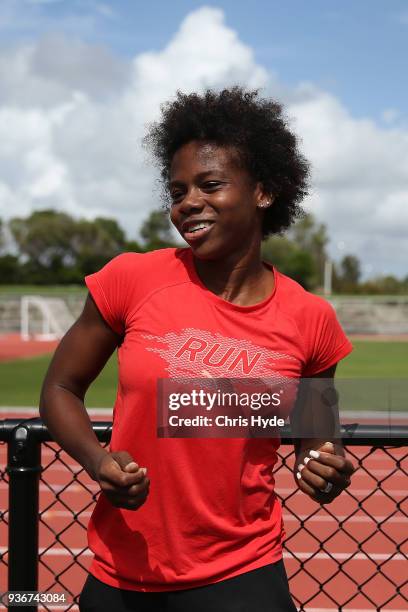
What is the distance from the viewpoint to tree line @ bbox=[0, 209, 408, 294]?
243 ft

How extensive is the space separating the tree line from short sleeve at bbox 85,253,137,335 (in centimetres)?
6564

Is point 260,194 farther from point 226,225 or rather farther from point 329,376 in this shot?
point 329,376

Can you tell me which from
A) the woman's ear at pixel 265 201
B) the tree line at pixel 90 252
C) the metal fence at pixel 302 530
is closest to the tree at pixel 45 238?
the tree line at pixel 90 252

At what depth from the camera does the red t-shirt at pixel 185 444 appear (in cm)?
197

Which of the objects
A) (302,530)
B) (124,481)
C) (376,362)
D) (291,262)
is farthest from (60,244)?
(124,481)

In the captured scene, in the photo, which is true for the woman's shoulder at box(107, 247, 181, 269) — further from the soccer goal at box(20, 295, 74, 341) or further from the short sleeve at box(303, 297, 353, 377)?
the soccer goal at box(20, 295, 74, 341)

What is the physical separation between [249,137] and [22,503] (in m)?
1.33

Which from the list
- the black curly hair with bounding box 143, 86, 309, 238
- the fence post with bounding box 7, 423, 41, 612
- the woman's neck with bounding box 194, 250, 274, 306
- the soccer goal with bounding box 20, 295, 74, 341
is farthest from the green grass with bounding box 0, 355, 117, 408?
the soccer goal with bounding box 20, 295, 74, 341

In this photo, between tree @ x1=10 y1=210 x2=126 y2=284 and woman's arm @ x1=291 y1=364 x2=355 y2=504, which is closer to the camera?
woman's arm @ x1=291 y1=364 x2=355 y2=504

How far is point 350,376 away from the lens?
18.8 metres

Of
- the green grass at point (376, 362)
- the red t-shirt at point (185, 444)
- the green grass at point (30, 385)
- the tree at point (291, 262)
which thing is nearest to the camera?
the red t-shirt at point (185, 444)

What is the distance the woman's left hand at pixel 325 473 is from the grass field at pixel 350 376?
1.29 ft

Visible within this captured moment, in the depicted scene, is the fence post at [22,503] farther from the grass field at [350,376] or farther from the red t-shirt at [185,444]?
the grass field at [350,376]

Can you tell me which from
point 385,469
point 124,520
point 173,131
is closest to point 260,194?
point 173,131
